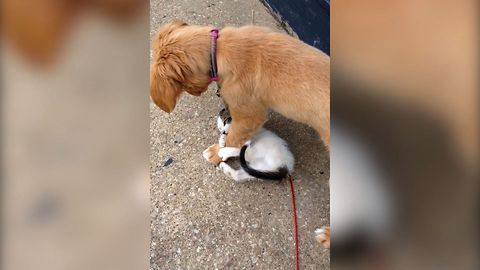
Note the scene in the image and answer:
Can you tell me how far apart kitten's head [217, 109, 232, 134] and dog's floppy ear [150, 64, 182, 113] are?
1.94ft

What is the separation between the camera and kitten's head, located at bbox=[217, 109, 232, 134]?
2970 millimetres

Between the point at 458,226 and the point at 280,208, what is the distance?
212 centimetres

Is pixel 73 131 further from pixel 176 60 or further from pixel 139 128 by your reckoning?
pixel 176 60

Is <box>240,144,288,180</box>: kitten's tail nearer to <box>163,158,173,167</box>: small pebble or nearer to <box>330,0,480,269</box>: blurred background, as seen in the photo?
<box>163,158,173,167</box>: small pebble

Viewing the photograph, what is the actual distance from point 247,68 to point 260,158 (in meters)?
0.71

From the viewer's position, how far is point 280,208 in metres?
2.69

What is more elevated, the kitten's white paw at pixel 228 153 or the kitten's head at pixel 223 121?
the kitten's head at pixel 223 121

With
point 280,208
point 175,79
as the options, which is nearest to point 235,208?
point 280,208

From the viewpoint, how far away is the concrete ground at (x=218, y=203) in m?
2.50

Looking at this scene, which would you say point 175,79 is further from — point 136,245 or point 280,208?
point 136,245

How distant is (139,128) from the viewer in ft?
2.13

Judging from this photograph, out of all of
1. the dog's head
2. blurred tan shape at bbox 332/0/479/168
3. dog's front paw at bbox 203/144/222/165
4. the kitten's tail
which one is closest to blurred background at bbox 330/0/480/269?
blurred tan shape at bbox 332/0/479/168

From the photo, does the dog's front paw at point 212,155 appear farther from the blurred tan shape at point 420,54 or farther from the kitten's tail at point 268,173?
the blurred tan shape at point 420,54

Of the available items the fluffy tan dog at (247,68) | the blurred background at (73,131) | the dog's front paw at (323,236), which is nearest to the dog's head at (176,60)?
the fluffy tan dog at (247,68)
